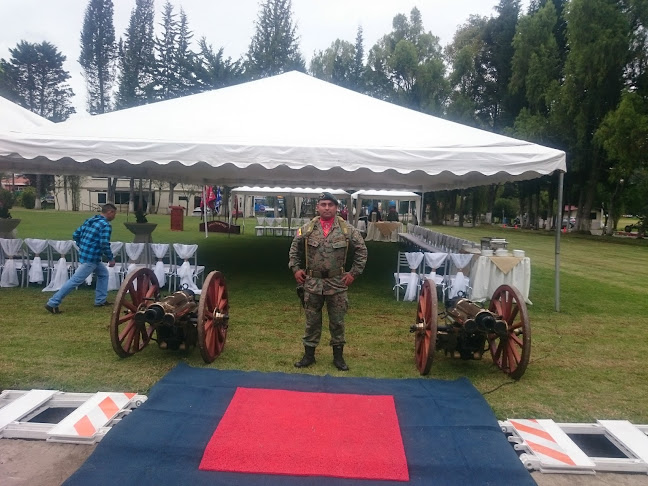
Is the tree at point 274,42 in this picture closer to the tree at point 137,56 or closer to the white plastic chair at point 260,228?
the tree at point 137,56

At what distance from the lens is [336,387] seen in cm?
390

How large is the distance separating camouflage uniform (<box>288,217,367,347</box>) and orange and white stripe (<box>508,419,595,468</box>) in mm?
1624

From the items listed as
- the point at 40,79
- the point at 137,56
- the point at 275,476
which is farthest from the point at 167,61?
the point at 275,476

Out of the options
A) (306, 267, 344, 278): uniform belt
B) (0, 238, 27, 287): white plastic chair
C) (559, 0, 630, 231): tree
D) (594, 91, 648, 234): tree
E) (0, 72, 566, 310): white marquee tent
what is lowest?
(0, 238, 27, 287): white plastic chair

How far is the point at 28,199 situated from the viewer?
4022cm

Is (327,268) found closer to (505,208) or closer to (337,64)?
(337,64)

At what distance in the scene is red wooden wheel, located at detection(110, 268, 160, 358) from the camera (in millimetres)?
4250

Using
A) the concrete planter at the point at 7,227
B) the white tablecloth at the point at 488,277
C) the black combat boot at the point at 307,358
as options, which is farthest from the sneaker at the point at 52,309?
the white tablecloth at the point at 488,277

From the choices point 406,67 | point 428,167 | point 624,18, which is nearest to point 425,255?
point 428,167

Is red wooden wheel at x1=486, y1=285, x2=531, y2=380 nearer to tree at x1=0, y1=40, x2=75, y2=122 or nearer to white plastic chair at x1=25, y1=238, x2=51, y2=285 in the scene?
white plastic chair at x1=25, y1=238, x2=51, y2=285

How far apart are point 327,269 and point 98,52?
4016 cm

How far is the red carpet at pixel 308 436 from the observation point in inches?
108

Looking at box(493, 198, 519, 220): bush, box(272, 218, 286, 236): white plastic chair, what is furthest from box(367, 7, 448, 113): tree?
box(493, 198, 519, 220): bush

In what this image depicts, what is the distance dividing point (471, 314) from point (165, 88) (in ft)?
114
